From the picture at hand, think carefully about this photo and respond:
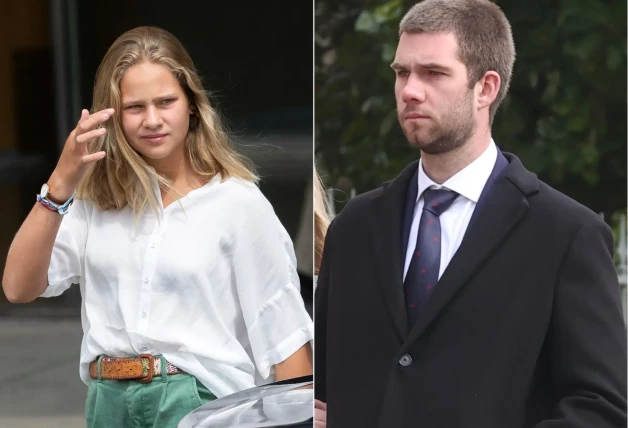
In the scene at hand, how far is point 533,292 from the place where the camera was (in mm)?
1388

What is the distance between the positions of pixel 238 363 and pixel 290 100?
1853mm

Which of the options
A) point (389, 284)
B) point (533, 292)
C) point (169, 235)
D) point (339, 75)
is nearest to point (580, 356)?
point (533, 292)

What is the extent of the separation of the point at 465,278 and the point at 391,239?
0.13 m

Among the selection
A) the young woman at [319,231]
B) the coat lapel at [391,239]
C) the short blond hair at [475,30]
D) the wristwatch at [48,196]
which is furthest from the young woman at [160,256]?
the short blond hair at [475,30]

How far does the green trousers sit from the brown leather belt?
15 mm

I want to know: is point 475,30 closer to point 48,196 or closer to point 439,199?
point 439,199

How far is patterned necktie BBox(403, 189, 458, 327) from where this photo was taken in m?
1.46

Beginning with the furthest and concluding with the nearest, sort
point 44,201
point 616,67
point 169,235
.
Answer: point 169,235 → point 44,201 → point 616,67

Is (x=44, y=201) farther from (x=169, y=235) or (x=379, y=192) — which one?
(x=379, y=192)

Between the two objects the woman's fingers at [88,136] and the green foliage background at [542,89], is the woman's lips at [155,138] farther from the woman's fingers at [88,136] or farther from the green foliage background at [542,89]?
the green foliage background at [542,89]

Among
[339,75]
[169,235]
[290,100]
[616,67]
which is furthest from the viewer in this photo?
[290,100]

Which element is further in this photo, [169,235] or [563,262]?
[169,235]

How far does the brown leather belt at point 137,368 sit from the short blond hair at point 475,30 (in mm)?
1227

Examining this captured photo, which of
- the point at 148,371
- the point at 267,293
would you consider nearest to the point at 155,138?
the point at 267,293
